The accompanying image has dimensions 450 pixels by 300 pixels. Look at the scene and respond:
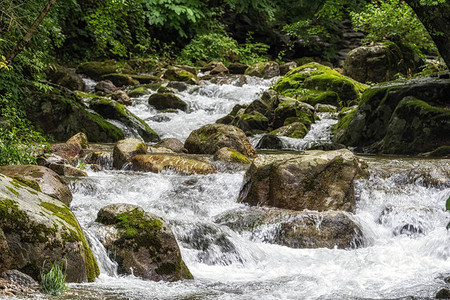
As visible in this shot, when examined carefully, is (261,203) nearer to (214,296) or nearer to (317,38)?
(214,296)

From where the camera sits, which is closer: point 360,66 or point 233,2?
point 360,66

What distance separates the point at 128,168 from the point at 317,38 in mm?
22773

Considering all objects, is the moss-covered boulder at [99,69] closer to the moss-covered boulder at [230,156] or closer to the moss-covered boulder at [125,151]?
the moss-covered boulder at [125,151]

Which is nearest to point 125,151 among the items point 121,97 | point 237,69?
point 121,97

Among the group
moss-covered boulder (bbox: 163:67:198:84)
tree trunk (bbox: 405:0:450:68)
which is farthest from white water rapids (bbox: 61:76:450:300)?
moss-covered boulder (bbox: 163:67:198:84)

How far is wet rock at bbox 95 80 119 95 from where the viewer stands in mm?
18734

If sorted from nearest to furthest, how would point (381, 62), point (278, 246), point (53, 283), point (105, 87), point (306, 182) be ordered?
1. point (53, 283)
2. point (278, 246)
3. point (306, 182)
4. point (381, 62)
5. point (105, 87)

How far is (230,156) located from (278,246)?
12.7 feet

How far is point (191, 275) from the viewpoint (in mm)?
4934

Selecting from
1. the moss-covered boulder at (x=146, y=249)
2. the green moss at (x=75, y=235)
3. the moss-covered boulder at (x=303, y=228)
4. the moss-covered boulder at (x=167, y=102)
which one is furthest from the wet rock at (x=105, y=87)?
the green moss at (x=75, y=235)

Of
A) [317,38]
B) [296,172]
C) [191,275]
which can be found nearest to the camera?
[191,275]

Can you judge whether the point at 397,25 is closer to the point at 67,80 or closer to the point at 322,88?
the point at 322,88

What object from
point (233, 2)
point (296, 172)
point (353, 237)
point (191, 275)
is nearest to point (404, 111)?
point (296, 172)

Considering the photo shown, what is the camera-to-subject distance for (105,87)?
19.0 meters
